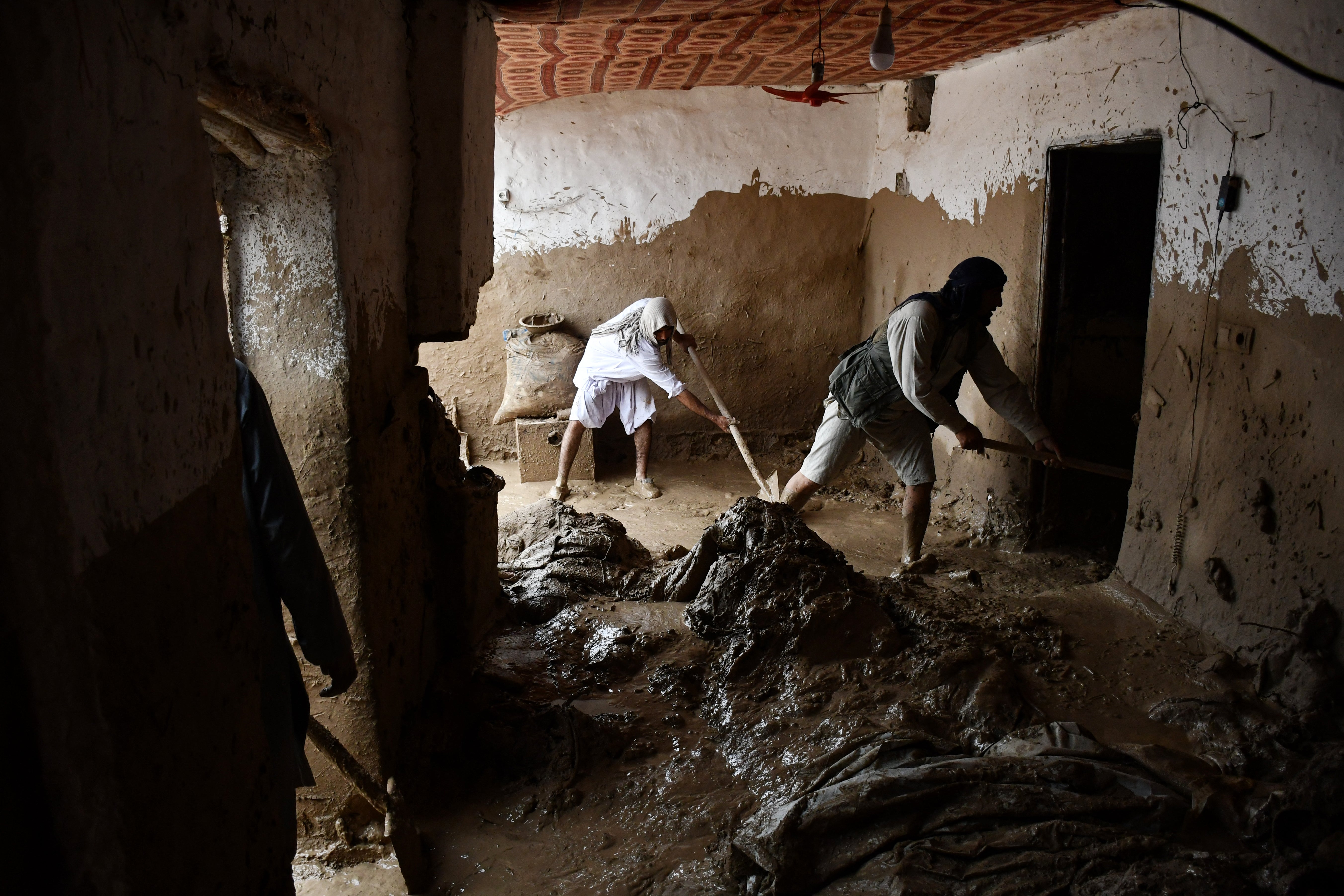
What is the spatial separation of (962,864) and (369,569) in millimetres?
1665

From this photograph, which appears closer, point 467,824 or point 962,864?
point 962,864

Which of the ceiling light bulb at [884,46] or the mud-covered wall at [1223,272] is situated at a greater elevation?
the ceiling light bulb at [884,46]

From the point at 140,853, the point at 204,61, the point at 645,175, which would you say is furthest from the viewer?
the point at 645,175

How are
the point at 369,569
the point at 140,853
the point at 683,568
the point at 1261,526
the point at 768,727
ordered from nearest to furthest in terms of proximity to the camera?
the point at 140,853, the point at 369,569, the point at 768,727, the point at 1261,526, the point at 683,568

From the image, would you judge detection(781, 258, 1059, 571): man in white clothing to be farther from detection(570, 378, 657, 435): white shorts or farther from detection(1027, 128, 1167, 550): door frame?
detection(570, 378, 657, 435): white shorts

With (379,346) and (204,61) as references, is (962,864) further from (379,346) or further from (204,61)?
(204,61)

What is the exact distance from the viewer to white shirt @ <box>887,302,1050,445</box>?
419cm

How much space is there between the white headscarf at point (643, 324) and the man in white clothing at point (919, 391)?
Result: 1547mm

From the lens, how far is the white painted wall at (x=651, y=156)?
6492mm

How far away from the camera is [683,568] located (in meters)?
4.00

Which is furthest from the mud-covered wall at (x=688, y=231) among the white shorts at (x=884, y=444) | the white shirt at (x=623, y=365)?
the white shorts at (x=884, y=444)

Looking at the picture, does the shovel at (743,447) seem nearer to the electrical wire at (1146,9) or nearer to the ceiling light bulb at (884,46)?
the electrical wire at (1146,9)

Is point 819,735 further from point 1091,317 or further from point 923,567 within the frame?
point 1091,317

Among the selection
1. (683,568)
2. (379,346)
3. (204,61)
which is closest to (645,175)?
(683,568)
